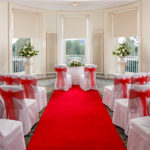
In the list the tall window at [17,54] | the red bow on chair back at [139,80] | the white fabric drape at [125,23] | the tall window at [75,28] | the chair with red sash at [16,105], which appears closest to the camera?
the chair with red sash at [16,105]

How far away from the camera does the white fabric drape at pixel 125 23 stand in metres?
8.15

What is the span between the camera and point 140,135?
2.18 m

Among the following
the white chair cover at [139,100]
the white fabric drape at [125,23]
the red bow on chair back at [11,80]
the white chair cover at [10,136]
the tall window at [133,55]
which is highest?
the white fabric drape at [125,23]

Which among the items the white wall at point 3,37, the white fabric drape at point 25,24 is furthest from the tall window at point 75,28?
the white wall at point 3,37

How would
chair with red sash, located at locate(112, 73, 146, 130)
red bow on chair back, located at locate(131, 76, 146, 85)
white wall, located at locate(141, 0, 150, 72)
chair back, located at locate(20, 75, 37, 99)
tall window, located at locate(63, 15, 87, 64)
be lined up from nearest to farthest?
1. chair with red sash, located at locate(112, 73, 146, 130)
2. red bow on chair back, located at locate(131, 76, 146, 85)
3. chair back, located at locate(20, 75, 37, 99)
4. white wall, located at locate(141, 0, 150, 72)
5. tall window, located at locate(63, 15, 87, 64)

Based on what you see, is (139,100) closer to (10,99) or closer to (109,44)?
(10,99)

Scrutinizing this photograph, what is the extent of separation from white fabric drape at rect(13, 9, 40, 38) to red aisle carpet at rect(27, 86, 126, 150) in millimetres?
4650

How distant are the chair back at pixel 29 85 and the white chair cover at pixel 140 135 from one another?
238cm

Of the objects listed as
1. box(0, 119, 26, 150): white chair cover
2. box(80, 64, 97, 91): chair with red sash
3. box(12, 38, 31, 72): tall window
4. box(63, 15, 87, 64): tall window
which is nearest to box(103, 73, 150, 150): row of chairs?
box(0, 119, 26, 150): white chair cover

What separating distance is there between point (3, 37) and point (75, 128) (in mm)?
5399

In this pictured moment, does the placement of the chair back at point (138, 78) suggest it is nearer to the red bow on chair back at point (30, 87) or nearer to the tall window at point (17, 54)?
the red bow on chair back at point (30, 87)

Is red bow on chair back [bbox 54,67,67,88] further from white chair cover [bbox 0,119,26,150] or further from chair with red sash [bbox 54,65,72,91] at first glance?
white chair cover [bbox 0,119,26,150]

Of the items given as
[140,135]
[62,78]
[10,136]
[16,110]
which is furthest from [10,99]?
[62,78]

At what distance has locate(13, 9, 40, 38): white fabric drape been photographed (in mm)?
8391
